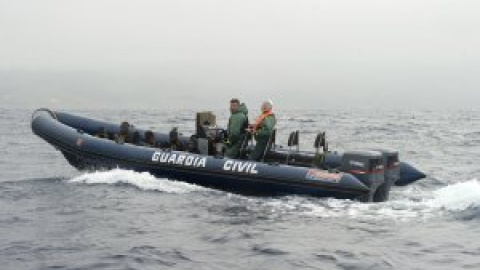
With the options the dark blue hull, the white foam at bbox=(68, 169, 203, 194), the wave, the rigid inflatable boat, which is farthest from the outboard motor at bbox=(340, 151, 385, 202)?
the white foam at bbox=(68, 169, 203, 194)

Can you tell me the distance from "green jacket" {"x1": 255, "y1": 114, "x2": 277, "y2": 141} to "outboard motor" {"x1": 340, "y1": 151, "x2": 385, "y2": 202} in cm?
156

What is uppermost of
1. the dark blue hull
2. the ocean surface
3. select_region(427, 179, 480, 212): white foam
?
the dark blue hull

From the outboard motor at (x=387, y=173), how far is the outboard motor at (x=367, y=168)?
144mm

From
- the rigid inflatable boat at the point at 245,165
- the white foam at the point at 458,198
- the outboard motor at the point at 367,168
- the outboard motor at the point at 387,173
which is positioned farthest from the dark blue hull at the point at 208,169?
the white foam at the point at 458,198

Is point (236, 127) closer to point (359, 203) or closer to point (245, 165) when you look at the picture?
point (245, 165)

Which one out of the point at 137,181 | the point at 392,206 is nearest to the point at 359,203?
the point at 392,206

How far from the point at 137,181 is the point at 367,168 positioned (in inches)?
176

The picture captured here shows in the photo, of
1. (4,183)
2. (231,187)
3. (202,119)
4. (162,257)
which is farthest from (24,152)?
(162,257)

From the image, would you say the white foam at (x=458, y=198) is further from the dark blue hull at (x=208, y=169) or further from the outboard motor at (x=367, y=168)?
the dark blue hull at (x=208, y=169)

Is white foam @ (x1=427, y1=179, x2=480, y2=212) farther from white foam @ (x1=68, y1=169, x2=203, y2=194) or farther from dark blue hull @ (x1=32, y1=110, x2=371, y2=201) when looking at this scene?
white foam @ (x1=68, y1=169, x2=203, y2=194)

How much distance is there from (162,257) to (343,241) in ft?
7.78

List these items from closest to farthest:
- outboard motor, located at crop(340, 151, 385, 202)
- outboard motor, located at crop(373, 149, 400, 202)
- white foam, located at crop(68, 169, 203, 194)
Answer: outboard motor, located at crop(340, 151, 385, 202) < outboard motor, located at crop(373, 149, 400, 202) < white foam, located at crop(68, 169, 203, 194)

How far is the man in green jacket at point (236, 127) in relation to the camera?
1187 centimetres

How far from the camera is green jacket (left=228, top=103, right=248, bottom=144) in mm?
11867
